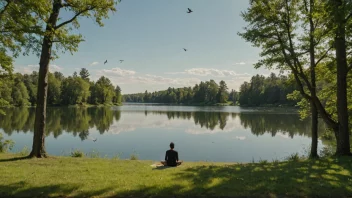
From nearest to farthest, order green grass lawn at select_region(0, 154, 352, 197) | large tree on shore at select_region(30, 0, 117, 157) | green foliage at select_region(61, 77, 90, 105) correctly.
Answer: green grass lawn at select_region(0, 154, 352, 197) → large tree on shore at select_region(30, 0, 117, 157) → green foliage at select_region(61, 77, 90, 105)

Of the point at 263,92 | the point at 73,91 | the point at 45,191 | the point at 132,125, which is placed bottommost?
the point at 132,125

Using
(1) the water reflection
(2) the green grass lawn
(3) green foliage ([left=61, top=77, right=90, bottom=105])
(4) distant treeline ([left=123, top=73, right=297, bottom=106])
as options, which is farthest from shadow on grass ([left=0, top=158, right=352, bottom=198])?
(3) green foliage ([left=61, top=77, right=90, bottom=105])

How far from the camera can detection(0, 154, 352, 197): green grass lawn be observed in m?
7.42

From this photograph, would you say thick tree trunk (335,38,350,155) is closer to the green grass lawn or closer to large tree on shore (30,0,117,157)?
the green grass lawn

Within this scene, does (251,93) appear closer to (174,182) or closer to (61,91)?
(61,91)

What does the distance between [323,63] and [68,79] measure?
11516cm

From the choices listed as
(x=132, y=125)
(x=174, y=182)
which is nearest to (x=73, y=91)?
(x=132, y=125)

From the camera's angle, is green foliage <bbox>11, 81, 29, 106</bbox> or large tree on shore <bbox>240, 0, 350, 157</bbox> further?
green foliage <bbox>11, 81, 29, 106</bbox>

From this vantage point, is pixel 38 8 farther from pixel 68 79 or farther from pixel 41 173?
pixel 68 79

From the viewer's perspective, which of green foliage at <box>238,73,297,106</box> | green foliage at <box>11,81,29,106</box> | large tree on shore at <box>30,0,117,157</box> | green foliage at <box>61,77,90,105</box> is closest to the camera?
Result: large tree on shore at <box>30,0,117,157</box>

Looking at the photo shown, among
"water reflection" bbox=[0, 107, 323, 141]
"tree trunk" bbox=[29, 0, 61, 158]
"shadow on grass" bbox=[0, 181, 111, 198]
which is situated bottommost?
"water reflection" bbox=[0, 107, 323, 141]

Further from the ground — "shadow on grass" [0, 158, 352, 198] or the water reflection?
"shadow on grass" [0, 158, 352, 198]

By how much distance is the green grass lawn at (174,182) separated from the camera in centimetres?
742

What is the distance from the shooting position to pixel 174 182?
8352 mm
